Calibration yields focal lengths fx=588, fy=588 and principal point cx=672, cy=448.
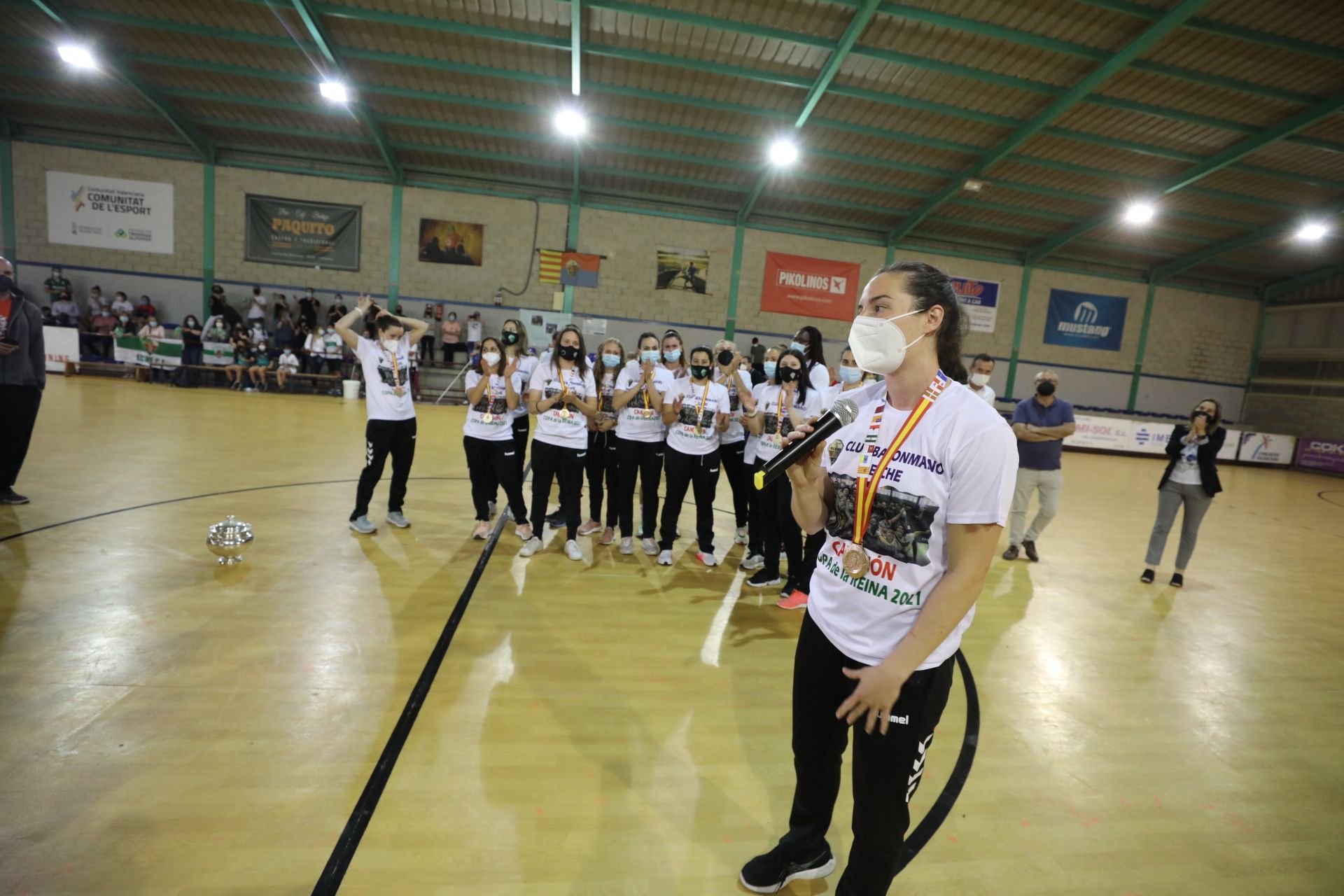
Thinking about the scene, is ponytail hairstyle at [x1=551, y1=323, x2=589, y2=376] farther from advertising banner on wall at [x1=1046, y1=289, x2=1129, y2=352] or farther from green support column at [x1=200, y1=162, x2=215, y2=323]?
advertising banner on wall at [x1=1046, y1=289, x2=1129, y2=352]

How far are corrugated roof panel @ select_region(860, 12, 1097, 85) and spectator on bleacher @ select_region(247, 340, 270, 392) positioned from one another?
51.3ft

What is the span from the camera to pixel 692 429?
4.80 m

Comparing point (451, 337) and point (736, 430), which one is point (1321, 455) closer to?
point (736, 430)

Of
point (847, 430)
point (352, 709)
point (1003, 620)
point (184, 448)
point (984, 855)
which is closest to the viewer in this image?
point (847, 430)

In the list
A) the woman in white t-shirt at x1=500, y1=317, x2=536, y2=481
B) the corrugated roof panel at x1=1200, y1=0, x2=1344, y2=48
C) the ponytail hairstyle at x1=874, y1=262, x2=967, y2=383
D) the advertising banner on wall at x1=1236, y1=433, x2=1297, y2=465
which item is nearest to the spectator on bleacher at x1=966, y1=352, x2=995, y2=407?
the woman in white t-shirt at x1=500, y1=317, x2=536, y2=481

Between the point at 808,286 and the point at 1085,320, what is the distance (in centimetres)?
983

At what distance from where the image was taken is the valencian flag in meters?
17.4

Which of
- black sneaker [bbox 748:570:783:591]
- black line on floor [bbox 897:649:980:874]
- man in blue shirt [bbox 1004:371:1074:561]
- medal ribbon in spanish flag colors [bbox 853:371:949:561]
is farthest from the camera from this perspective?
man in blue shirt [bbox 1004:371:1074:561]

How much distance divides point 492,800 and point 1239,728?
3880 millimetres

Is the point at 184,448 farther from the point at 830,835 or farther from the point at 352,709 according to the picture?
the point at 830,835

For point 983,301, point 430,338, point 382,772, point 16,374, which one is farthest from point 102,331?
point 983,301

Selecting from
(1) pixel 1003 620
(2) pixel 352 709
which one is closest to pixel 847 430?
(2) pixel 352 709

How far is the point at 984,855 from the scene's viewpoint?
213cm

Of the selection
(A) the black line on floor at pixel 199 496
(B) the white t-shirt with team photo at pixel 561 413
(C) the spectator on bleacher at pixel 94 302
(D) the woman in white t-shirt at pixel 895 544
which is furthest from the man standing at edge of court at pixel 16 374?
(C) the spectator on bleacher at pixel 94 302
